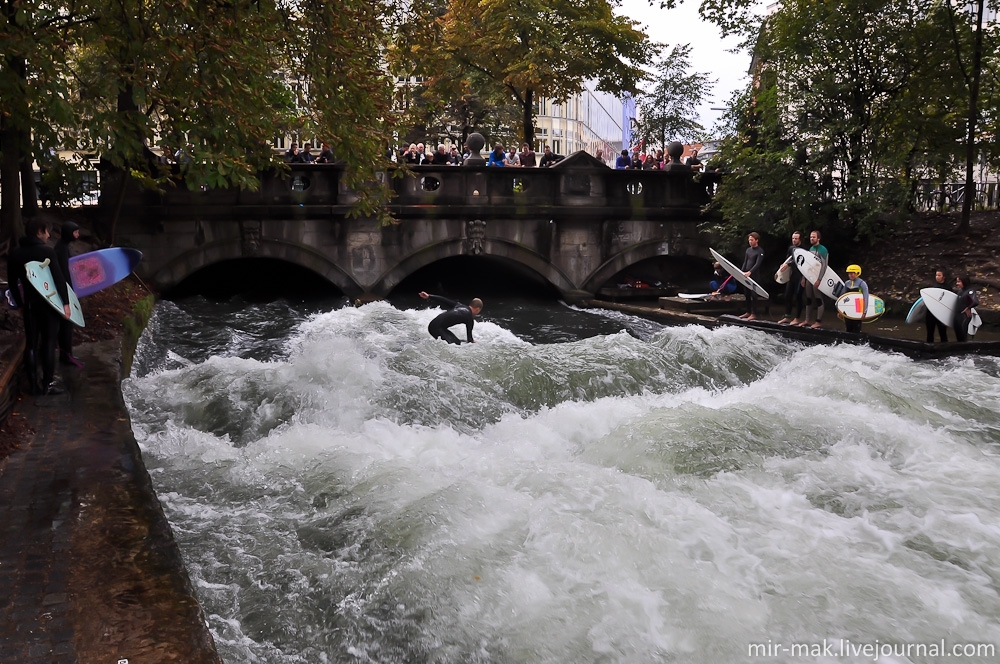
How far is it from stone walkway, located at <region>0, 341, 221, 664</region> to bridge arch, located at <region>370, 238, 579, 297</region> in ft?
48.1

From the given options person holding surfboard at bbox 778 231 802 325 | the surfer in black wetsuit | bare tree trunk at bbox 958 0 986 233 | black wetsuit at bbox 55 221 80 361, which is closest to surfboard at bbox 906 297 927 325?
person holding surfboard at bbox 778 231 802 325

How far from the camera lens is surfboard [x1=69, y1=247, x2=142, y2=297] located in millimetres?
10209

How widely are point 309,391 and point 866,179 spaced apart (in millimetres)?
14046

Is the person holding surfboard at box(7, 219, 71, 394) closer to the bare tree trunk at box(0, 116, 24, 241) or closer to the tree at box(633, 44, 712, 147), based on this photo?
the bare tree trunk at box(0, 116, 24, 241)

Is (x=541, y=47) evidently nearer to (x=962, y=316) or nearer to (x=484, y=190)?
(x=484, y=190)

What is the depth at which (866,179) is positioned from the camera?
734 inches

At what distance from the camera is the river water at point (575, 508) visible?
462 cm

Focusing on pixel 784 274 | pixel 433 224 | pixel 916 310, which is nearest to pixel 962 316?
pixel 916 310

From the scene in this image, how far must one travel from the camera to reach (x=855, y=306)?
1324cm

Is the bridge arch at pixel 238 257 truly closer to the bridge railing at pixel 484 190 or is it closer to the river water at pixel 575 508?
the bridge railing at pixel 484 190

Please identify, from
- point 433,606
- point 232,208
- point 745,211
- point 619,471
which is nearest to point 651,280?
point 745,211

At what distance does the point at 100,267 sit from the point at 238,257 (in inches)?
373

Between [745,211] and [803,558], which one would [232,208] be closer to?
[745,211]

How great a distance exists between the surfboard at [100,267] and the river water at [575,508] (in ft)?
4.46
